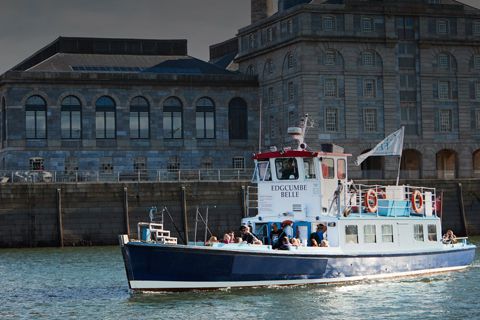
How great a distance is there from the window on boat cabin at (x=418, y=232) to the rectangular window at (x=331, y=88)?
45.6 m

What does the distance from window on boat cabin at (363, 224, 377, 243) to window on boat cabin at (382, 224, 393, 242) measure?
1.91ft

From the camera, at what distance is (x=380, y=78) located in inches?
3910

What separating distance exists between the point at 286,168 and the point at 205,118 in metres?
54.3

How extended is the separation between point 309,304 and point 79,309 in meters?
8.16

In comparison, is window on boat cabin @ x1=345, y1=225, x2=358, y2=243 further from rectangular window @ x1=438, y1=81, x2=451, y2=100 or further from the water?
rectangular window @ x1=438, y1=81, x2=451, y2=100

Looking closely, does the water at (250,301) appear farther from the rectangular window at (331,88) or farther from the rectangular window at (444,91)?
the rectangular window at (444,91)

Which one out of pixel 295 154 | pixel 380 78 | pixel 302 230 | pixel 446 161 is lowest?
pixel 302 230

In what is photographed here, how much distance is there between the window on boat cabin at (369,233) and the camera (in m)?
49.9

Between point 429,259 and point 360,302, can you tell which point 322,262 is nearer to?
point 360,302

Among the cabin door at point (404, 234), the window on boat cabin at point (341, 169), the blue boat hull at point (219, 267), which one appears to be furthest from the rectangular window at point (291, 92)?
the blue boat hull at point (219, 267)

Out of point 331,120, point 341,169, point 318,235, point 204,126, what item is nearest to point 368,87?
point 331,120

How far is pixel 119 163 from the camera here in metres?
101

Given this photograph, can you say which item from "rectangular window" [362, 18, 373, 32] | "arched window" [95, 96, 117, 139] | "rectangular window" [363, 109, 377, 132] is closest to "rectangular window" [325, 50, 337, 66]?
"rectangular window" [362, 18, 373, 32]

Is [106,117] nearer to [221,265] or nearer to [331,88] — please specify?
[331,88]
